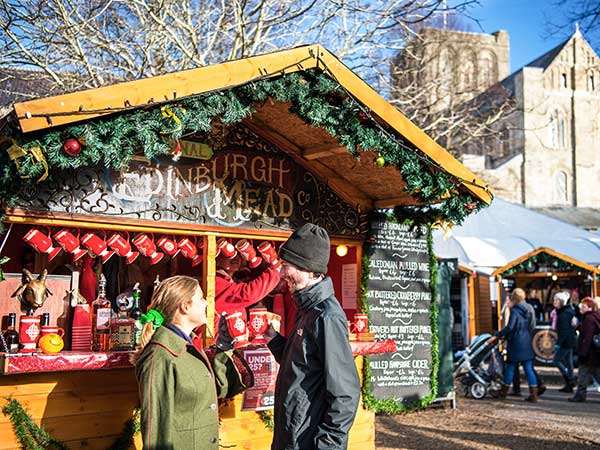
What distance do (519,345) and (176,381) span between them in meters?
9.33

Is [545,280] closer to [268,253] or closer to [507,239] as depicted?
[507,239]

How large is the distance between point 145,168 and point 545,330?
1380cm

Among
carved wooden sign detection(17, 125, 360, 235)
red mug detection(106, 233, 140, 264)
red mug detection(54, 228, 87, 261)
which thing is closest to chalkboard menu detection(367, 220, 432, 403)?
carved wooden sign detection(17, 125, 360, 235)

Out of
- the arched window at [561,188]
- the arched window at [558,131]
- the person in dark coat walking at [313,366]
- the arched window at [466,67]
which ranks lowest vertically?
the person in dark coat walking at [313,366]

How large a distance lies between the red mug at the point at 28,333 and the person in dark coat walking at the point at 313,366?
2083mm

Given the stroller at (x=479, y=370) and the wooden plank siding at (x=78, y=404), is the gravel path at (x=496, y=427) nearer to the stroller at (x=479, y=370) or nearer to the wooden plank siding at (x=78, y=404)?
the stroller at (x=479, y=370)

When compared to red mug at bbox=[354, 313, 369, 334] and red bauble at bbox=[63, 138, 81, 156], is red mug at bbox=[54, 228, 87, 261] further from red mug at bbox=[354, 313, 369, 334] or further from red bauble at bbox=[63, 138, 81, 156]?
red mug at bbox=[354, 313, 369, 334]

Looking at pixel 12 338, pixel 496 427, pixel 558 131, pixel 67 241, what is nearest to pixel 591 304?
pixel 496 427

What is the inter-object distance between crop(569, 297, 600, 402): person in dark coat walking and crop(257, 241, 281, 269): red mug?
23.2ft

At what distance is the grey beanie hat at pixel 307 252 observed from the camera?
365 centimetres

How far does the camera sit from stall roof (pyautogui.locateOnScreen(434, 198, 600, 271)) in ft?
61.0

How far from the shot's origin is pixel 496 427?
914cm

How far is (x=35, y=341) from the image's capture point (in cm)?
487

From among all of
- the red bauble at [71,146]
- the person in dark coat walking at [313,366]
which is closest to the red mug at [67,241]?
the red bauble at [71,146]
